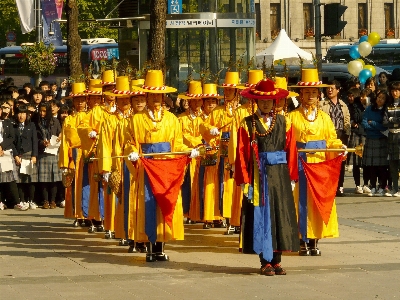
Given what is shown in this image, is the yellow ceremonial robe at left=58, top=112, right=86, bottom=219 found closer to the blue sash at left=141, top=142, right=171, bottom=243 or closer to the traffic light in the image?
the blue sash at left=141, top=142, right=171, bottom=243

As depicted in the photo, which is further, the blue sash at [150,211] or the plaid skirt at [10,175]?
the plaid skirt at [10,175]

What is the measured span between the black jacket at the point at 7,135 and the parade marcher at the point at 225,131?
481cm

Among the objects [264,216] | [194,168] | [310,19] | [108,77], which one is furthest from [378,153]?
[310,19]

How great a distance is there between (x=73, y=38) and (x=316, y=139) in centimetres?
1589

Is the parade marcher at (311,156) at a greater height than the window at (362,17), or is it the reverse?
the window at (362,17)

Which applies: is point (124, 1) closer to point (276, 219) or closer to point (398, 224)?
point (398, 224)

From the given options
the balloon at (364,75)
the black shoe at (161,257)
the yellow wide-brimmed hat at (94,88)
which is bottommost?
the black shoe at (161,257)

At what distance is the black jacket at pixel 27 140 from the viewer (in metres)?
19.9

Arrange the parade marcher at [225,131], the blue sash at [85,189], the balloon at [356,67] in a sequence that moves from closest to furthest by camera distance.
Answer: the parade marcher at [225,131] < the blue sash at [85,189] < the balloon at [356,67]

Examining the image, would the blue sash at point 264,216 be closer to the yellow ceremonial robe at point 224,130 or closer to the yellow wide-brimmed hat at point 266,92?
the yellow wide-brimmed hat at point 266,92

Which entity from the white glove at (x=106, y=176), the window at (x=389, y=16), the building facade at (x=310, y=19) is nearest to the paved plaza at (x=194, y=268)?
the white glove at (x=106, y=176)

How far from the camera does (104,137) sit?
14.2 m

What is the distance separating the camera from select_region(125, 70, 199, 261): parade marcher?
12.8 meters

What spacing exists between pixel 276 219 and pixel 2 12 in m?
51.4
